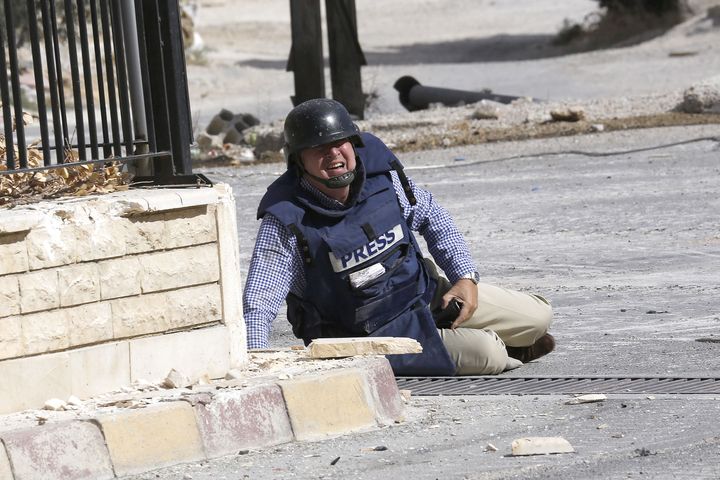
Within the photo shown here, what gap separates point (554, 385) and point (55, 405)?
201 centimetres

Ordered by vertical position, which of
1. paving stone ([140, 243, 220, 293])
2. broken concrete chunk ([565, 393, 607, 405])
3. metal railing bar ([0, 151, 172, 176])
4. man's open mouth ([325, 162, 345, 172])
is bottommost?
broken concrete chunk ([565, 393, 607, 405])

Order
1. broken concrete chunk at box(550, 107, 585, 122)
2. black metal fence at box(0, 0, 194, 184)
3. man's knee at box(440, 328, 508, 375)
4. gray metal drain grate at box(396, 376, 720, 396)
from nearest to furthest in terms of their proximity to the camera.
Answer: black metal fence at box(0, 0, 194, 184), gray metal drain grate at box(396, 376, 720, 396), man's knee at box(440, 328, 508, 375), broken concrete chunk at box(550, 107, 585, 122)

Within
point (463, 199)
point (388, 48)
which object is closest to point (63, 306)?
point (463, 199)

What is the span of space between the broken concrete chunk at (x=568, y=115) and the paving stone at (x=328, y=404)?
10.6 meters

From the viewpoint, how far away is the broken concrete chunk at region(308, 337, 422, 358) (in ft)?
17.1

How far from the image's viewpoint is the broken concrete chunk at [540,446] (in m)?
4.47

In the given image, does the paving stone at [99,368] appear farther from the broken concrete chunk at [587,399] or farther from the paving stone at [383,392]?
the broken concrete chunk at [587,399]

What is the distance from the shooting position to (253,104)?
23172 mm

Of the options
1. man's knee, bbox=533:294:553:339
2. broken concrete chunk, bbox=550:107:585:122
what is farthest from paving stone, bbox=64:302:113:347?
broken concrete chunk, bbox=550:107:585:122

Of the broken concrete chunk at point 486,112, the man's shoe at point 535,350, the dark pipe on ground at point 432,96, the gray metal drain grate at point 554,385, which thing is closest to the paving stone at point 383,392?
the gray metal drain grate at point 554,385

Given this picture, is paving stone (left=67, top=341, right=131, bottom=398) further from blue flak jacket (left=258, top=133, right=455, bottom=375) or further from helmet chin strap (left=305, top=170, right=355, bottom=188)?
helmet chin strap (left=305, top=170, right=355, bottom=188)

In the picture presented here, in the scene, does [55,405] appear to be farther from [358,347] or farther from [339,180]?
[339,180]

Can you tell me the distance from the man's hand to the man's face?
0.70 m

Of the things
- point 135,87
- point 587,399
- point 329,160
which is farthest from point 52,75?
point 587,399
